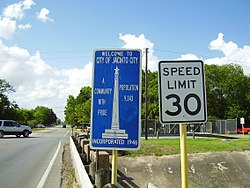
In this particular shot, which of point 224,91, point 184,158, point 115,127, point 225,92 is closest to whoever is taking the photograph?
point 184,158

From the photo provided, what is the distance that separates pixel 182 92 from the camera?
12.1ft

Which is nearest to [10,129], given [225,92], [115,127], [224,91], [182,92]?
[115,127]

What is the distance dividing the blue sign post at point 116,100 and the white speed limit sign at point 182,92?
0.47m

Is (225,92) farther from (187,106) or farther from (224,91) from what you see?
(187,106)

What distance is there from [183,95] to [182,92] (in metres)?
0.04

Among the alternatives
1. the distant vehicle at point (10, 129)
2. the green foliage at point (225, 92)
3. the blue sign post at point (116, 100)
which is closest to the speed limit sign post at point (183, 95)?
the blue sign post at point (116, 100)

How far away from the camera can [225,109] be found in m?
77.8

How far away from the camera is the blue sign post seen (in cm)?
410

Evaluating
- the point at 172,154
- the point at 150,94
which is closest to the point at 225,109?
the point at 150,94

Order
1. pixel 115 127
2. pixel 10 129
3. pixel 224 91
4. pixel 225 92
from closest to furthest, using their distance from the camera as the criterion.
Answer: pixel 115 127 < pixel 10 129 < pixel 224 91 < pixel 225 92

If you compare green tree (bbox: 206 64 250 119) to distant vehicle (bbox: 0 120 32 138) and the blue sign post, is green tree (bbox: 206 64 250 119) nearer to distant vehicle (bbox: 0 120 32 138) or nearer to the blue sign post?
distant vehicle (bbox: 0 120 32 138)

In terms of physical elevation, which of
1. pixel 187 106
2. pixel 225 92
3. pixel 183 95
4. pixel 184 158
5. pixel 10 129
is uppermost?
pixel 225 92

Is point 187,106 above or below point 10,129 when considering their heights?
above

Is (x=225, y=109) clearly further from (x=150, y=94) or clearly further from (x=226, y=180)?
(x=226, y=180)
